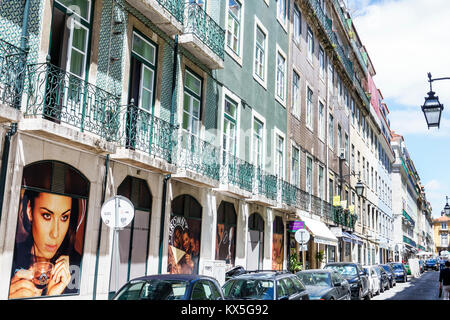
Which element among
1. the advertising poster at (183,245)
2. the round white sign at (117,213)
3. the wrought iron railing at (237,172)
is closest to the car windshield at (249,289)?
the round white sign at (117,213)

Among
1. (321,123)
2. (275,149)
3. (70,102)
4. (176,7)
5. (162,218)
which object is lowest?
(162,218)

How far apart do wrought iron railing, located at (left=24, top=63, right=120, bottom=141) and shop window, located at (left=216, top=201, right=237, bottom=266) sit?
6.44 m

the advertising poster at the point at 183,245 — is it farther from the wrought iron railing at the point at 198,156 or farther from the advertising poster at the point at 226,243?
the wrought iron railing at the point at 198,156

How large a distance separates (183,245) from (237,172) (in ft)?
12.8

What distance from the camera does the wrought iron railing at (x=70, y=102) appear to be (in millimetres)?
8914

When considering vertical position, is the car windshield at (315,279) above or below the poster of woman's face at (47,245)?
below

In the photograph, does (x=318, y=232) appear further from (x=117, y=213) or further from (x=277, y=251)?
(x=117, y=213)

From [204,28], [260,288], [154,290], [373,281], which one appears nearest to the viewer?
[154,290]

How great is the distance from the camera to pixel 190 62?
48.7 feet

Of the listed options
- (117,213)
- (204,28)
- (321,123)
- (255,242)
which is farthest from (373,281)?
(117,213)

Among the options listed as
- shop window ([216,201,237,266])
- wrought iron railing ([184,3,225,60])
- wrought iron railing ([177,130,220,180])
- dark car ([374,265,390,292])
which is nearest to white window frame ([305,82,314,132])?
dark car ([374,265,390,292])

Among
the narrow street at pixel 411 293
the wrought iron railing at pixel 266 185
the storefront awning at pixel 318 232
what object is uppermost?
the wrought iron railing at pixel 266 185

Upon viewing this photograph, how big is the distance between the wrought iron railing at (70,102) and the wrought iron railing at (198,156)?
3.03 metres

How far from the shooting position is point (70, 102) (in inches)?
406
